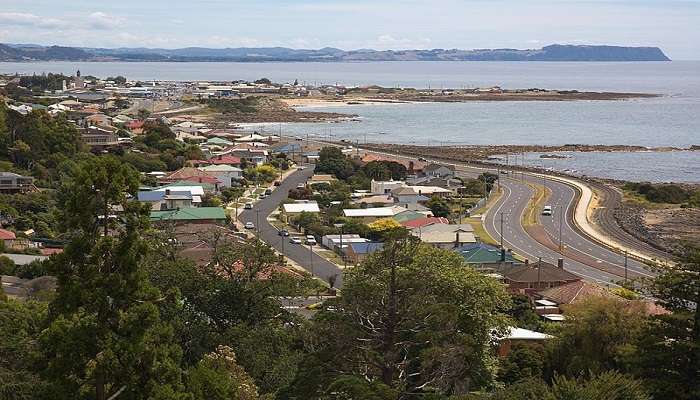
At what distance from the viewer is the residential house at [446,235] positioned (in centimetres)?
2443

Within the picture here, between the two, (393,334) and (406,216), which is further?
(406,216)

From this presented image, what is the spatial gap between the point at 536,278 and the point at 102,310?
14.2 metres

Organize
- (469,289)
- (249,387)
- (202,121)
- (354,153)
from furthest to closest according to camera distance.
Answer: (202,121) → (354,153) → (469,289) → (249,387)

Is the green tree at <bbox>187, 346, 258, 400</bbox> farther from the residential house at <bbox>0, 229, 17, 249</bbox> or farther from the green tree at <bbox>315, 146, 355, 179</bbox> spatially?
the green tree at <bbox>315, 146, 355, 179</bbox>

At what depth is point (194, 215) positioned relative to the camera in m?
26.7

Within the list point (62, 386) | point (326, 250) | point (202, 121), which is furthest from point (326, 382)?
point (202, 121)

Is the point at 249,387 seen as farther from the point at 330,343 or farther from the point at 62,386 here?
the point at 62,386

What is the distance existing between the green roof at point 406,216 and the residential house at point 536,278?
7.66 meters

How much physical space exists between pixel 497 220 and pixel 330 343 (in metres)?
22.2

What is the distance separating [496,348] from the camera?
12898mm

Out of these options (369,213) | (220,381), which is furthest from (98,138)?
(220,381)

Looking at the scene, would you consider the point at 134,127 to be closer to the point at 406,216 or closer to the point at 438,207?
the point at 438,207

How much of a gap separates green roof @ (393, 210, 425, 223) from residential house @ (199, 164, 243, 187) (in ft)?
29.2

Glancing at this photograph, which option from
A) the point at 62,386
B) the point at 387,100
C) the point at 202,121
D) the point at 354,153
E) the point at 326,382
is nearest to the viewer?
the point at 62,386
